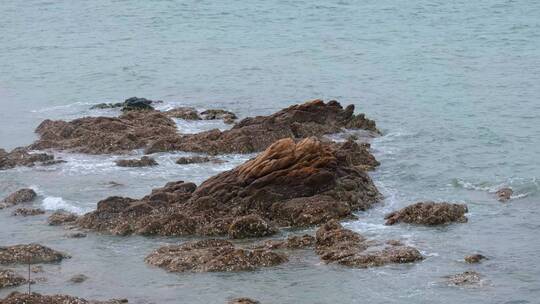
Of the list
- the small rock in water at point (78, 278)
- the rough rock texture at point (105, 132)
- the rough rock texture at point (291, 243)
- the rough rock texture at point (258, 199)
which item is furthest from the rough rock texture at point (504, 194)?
the rough rock texture at point (105, 132)

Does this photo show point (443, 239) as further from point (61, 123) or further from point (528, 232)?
point (61, 123)

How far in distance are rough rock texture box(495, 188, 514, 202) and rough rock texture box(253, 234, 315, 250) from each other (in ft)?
20.7

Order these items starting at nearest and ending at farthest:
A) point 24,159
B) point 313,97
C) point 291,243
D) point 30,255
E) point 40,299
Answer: point 40,299 → point 30,255 → point 291,243 → point 24,159 → point 313,97

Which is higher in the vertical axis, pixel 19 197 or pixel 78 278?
pixel 78 278

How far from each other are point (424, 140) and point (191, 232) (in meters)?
11.9

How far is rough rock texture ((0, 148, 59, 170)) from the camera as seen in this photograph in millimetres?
32250

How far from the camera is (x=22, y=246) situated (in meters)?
23.9

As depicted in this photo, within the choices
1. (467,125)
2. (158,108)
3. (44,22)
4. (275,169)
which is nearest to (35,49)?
(44,22)

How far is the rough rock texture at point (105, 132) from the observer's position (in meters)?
33.7

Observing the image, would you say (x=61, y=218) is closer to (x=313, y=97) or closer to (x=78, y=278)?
(x=78, y=278)

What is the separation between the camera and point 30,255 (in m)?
23.4

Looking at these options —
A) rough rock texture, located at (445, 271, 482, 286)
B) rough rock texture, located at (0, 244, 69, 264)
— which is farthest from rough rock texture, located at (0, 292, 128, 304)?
rough rock texture, located at (445, 271, 482, 286)

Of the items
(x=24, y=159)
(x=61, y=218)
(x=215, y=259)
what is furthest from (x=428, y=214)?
(x=24, y=159)

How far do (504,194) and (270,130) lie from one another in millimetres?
8888
